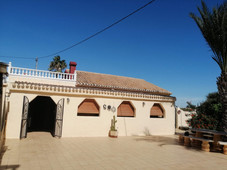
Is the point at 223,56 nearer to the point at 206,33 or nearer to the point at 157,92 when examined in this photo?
the point at 206,33

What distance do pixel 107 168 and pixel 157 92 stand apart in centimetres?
1147

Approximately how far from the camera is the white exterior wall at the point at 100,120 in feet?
32.4

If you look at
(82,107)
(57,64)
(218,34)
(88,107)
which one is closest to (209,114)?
(218,34)

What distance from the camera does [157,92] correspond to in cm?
1602

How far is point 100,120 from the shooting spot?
1180 centimetres

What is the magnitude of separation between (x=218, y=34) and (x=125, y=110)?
7.66 m

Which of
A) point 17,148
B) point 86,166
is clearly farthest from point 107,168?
point 17,148

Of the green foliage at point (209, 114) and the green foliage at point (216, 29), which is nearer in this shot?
the green foliage at point (216, 29)

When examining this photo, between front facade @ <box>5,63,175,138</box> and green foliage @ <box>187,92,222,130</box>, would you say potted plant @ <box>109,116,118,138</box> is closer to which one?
front facade @ <box>5,63,175,138</box>

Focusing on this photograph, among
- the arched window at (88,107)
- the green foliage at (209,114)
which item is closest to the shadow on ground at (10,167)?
the arched window at (88,107)

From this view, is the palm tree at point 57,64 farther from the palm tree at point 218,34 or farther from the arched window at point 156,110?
the palm tree at point 218,34

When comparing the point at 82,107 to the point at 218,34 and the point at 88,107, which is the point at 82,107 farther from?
the point at 218,34

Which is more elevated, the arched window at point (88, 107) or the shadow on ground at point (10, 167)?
the arched window at point (88, 107)

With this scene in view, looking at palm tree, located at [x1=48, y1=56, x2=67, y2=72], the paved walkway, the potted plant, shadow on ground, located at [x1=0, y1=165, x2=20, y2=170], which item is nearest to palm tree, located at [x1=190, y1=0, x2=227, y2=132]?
the paved walkway
